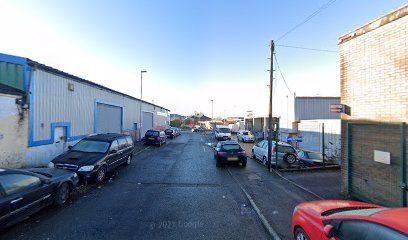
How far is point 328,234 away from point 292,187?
6944 millimetres

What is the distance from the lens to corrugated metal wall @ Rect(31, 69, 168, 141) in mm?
13203

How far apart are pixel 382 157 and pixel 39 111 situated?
14.3 m

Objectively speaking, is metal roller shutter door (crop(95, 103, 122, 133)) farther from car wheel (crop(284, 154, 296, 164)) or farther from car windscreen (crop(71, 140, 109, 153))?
car wheel (crop(284, 154, 296, 164))

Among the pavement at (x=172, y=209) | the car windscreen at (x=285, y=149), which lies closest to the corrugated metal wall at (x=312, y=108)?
the car windscreen at (x=285, y=149)

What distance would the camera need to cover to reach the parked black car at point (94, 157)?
32.8 feet

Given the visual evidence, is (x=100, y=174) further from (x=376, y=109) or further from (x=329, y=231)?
(x=376, y=109)

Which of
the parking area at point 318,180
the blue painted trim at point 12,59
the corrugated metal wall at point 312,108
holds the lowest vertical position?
the parking area at point 318,180

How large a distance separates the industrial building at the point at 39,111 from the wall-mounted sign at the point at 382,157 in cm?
1356

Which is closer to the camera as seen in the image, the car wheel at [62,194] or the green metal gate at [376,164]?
the green metal gate at [376,164]

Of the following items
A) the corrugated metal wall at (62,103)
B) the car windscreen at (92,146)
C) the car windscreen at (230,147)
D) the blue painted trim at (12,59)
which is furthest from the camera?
the car windscreen at (230,147)

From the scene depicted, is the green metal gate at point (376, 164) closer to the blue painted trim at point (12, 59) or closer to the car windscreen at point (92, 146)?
the car windscreen at point (92, 146)

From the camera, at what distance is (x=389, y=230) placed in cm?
315

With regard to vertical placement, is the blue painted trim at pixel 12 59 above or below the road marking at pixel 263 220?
above

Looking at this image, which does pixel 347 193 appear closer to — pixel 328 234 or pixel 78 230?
pixel 328 234
